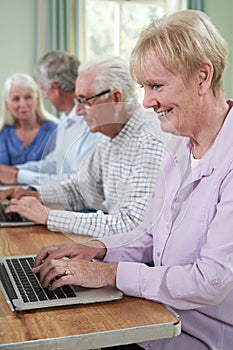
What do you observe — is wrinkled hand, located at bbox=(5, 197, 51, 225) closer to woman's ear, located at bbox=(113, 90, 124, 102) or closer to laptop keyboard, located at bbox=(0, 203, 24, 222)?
laptop keyboard, located at bbox=(0, 203, 24, 222)

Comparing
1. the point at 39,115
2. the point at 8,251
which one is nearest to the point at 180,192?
the point at 8,251

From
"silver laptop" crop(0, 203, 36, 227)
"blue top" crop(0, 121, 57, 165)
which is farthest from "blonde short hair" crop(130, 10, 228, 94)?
"blue top" crop(0, 121, 57, 165)

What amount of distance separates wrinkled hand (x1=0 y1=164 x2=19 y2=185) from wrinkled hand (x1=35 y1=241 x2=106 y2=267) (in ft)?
4.74

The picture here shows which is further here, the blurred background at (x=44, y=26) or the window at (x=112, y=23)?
the window at (x=112, y=23)

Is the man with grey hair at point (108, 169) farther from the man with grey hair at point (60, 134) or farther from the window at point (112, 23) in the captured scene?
the window at point (112, 23)

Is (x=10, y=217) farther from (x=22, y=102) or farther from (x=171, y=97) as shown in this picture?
(x=22, y=102)

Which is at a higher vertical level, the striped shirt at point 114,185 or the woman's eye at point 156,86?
the woman's eye at point 156,86

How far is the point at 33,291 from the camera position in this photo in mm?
1184

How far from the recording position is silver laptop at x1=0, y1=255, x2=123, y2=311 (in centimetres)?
112

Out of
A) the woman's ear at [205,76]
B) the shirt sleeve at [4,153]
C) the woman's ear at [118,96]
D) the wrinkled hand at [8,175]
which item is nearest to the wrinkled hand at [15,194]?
the woman's ear at [118,96]

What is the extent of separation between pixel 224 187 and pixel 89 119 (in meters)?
0.91

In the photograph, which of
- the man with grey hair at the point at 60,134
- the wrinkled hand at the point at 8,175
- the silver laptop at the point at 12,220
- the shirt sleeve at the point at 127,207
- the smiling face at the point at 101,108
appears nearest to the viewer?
the shirt sleeve at the point at 127,207

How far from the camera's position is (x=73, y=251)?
137 centimetres

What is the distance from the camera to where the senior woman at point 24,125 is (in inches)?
135
